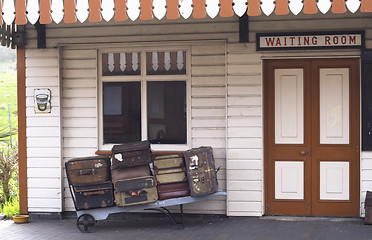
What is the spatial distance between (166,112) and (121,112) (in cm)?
77

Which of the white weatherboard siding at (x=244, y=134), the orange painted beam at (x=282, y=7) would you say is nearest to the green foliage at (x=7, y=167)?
the white weatherboard siding at (x=244, y=134)

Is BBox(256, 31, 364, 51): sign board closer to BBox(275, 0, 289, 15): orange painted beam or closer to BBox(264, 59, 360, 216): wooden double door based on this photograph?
BBox(264, 59, 360, 216): wooden double door

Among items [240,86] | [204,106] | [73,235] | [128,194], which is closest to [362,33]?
[240,86]

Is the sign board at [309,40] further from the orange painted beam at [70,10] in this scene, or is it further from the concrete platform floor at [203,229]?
the orange painted beam at [70,10]

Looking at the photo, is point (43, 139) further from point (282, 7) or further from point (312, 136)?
point (282, 7)

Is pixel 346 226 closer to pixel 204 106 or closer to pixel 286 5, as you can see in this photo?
pixel 204 106

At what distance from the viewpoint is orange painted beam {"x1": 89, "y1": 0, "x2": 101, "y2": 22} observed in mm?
7629

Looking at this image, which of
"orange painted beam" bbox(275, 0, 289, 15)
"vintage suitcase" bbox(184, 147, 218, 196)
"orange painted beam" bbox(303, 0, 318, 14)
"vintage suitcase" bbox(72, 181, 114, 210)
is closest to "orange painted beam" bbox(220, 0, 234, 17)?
"orange painted beam" bbox(275, 0, 289, 15)

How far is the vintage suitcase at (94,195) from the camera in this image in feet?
29.3

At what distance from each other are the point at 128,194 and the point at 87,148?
152cm

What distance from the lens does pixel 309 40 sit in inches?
366

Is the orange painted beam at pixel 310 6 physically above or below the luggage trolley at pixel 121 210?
above

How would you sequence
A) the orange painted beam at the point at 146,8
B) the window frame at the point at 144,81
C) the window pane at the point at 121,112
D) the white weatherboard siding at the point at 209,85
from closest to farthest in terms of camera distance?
1. the orange painted beam at the point at 146,8
2. the white weatherboard siding at the point at 209,85
3. the window frame at the point at 144,81
4. the window pane at the point at 121,112

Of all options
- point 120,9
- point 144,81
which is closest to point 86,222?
point 144,81
